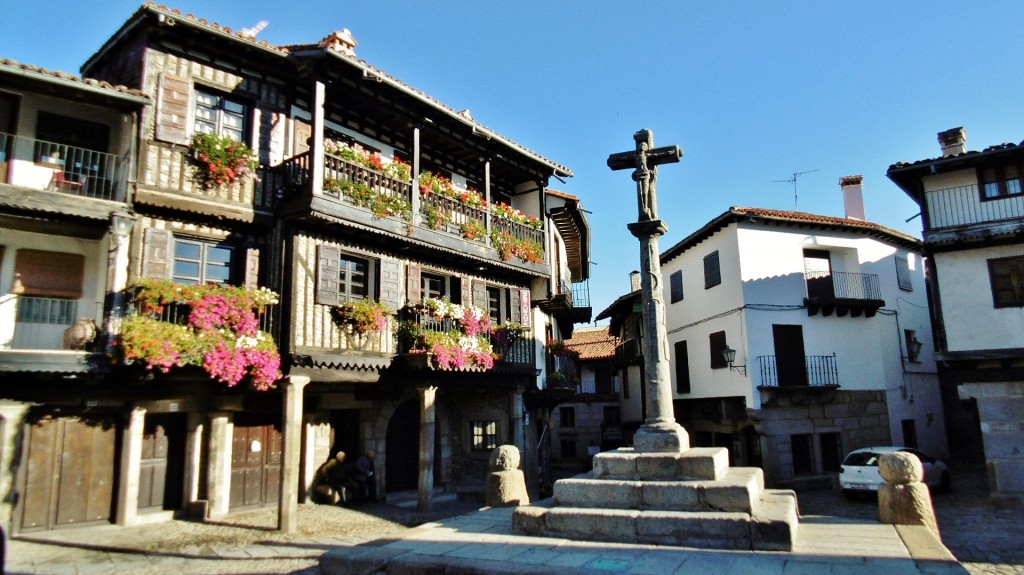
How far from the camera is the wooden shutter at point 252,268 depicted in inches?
524

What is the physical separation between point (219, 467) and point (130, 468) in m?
1.66

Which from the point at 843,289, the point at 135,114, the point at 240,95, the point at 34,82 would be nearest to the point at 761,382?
the point at 843,289

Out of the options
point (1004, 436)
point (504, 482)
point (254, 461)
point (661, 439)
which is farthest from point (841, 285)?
point (254, 461)

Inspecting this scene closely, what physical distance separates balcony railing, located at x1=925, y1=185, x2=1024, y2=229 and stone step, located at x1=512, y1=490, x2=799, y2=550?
12572 mm

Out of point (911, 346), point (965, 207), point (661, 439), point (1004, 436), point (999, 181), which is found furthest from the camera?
point (911, 346)

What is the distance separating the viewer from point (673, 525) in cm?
760

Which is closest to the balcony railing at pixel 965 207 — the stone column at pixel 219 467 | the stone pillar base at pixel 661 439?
the stone pillar base at pixel 661 439

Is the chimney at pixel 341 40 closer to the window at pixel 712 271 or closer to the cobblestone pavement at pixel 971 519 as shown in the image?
the window at pixel 712 271

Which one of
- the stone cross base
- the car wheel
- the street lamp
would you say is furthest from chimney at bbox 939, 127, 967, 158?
the stone cross base

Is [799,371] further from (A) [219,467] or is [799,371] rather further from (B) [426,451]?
(A) [219,467]

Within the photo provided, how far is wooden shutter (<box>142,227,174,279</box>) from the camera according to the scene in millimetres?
12195

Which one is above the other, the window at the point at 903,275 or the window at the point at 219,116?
the window at the point at 219,116

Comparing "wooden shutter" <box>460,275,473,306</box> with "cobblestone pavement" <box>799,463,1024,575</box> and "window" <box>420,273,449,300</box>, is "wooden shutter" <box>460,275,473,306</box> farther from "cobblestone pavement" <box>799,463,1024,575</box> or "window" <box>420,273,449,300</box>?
"cobblestone pavement" <box>799,463,1024,575</box>

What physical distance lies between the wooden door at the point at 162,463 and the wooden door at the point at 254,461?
41.9 inches
